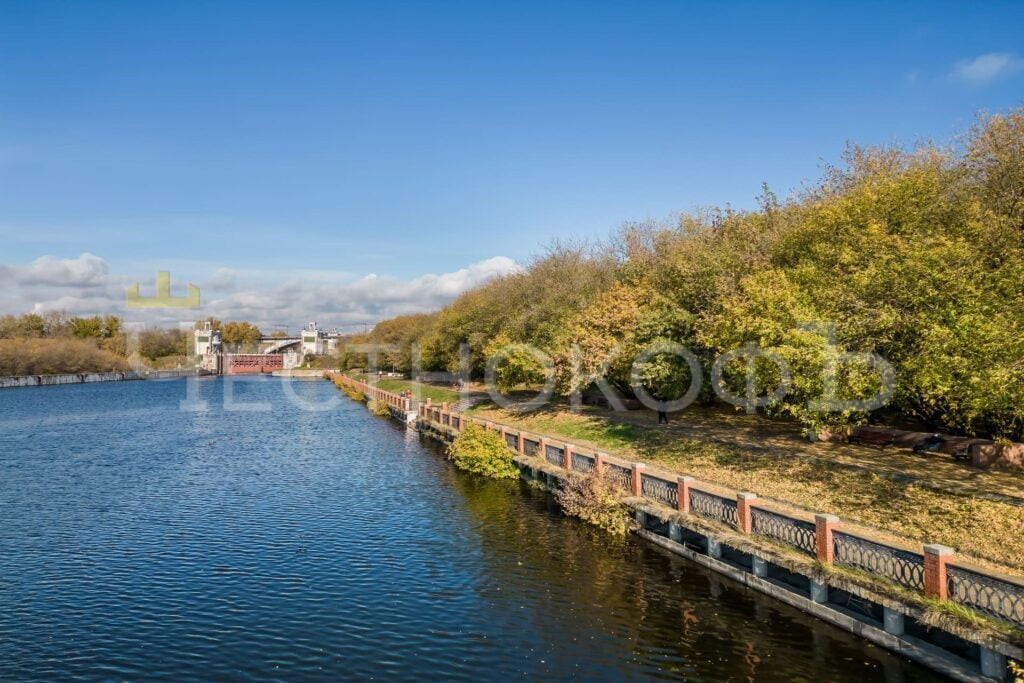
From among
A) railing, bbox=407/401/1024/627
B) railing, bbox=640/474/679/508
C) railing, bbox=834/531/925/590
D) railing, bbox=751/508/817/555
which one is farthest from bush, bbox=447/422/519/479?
railing, bbox=834/531/925/590

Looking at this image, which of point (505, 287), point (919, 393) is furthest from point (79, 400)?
point (919, 393)

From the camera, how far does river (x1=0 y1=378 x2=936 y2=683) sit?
535 inches

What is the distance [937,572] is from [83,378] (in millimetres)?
165479

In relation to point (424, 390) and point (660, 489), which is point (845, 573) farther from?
point (424, 390)

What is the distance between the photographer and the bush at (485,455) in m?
33.5

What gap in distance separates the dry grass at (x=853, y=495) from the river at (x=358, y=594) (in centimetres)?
407

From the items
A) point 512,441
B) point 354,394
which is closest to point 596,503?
point 512,441

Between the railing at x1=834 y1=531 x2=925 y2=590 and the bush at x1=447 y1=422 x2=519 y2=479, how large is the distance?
19507mm

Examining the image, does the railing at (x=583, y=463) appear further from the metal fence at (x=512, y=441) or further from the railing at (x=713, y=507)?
the metal fence at (x=512, y=441)

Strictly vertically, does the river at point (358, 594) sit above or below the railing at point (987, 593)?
below

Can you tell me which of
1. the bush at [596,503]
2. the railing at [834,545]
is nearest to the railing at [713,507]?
the railing at [834,545]

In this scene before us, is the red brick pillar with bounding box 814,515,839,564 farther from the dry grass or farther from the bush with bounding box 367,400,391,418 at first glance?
the bush with bounding box 367,400,391,418

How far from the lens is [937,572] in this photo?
12734mm

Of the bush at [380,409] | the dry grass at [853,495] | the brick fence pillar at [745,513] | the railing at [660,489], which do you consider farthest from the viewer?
the bush at [380,409]
